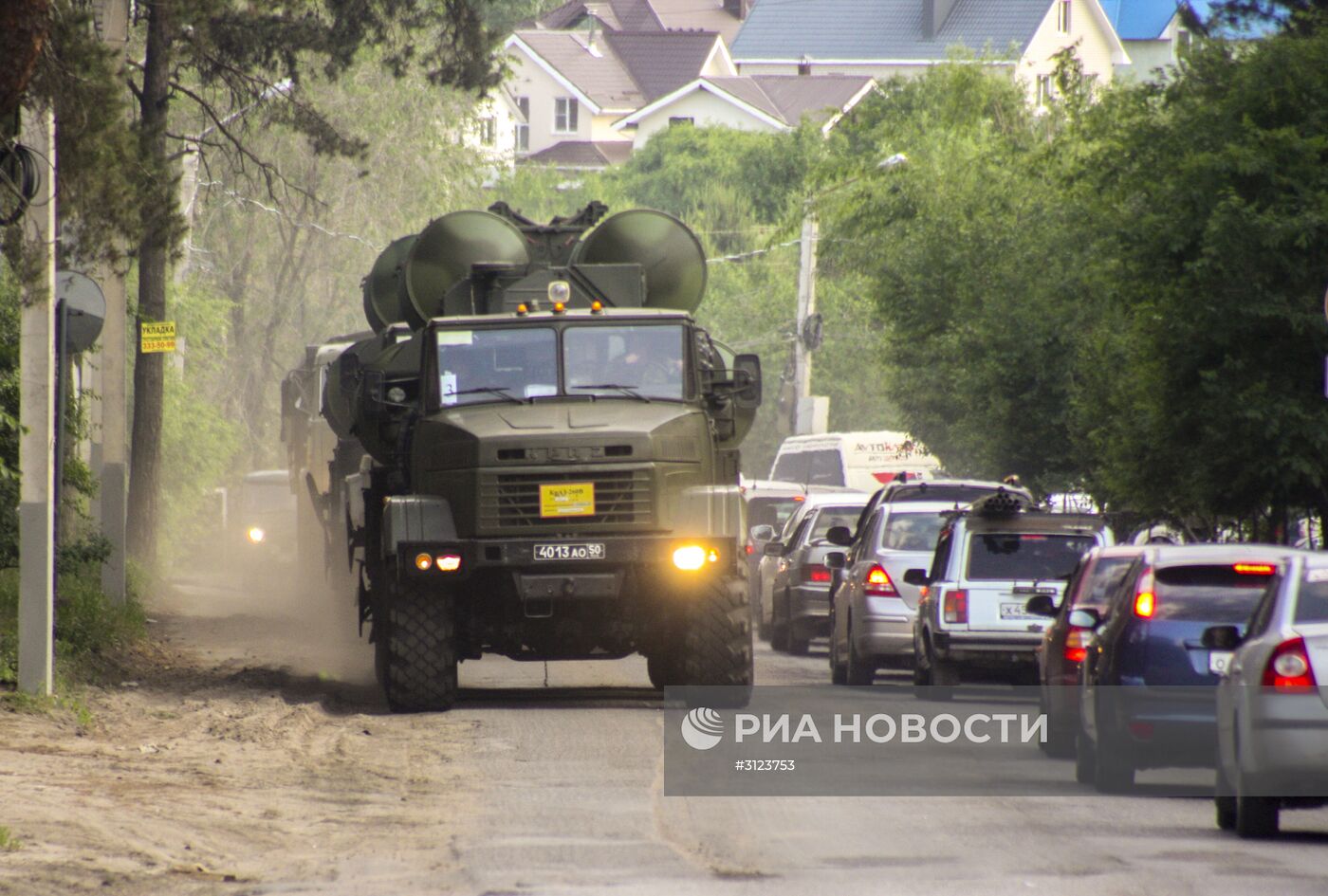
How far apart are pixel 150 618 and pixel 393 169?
933 inches

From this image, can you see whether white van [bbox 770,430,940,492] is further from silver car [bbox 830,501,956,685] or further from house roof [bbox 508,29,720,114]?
house roof [bbox 508,29,720,114]

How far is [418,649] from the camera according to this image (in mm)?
16188

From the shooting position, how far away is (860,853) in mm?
9977

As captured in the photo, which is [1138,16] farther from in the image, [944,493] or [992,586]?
[992,586]

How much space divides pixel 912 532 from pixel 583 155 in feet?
329

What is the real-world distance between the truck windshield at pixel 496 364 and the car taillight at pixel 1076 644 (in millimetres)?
4239

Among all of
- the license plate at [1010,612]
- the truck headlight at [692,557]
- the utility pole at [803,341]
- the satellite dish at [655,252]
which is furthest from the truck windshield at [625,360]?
the utility pole at [803,341]

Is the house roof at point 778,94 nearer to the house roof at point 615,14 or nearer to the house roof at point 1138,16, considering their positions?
the house roof at point 1138,16

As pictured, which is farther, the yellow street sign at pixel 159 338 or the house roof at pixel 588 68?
the house roof at pixel 588 68

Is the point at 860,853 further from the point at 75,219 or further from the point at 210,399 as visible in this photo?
the point at 210,399

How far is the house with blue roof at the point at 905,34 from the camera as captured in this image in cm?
11419

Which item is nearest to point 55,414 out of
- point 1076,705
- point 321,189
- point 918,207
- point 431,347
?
point 431,347

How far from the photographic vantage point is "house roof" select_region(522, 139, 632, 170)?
388ft

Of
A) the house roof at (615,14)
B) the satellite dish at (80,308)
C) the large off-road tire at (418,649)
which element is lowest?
the large off-road tire at (418,649)
